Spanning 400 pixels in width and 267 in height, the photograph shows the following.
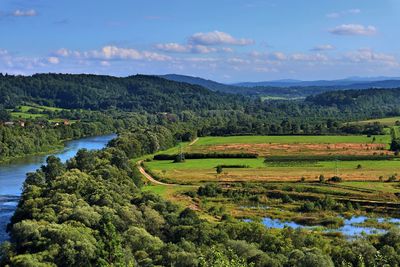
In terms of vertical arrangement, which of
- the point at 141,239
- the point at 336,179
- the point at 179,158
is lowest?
the point at 179,158

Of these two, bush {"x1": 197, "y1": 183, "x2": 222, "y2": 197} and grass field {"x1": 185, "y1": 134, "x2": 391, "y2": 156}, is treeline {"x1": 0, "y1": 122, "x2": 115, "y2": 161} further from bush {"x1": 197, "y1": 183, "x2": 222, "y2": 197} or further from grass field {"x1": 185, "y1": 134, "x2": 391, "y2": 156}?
bush {"x1": 197, "y1": 183, "x2": 222, "y2": 197}

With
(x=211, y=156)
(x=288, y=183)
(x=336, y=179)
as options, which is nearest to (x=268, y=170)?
(x=288, y=183)

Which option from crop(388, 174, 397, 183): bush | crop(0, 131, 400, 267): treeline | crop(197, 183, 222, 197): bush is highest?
crop(0, 131, 400, 267): treeline

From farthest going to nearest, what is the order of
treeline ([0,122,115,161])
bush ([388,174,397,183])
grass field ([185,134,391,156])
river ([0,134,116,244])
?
treeline ([0,122,115,161]) < grass field ([185,134,391,156]) < bush ([388,174,397,183]) < river ([0,134,116,244])

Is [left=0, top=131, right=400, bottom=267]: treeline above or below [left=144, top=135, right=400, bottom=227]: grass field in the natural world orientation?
above

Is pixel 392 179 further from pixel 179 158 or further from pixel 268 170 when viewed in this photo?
pixel 179 158

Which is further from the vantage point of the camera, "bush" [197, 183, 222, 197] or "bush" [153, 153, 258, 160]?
"bush" [153, 153, 258, 160]

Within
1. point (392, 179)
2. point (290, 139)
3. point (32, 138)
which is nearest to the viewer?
point (392, 179)

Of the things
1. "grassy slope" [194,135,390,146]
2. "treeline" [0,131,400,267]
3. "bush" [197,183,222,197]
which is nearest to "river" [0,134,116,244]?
"treeline" [0,131,400,267]

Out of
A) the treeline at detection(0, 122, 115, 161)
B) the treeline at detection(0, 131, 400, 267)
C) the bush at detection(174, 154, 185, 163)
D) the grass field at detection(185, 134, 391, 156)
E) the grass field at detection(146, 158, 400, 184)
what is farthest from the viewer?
the treeline at detection(0, 122, 115, 161)
